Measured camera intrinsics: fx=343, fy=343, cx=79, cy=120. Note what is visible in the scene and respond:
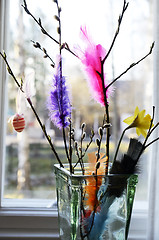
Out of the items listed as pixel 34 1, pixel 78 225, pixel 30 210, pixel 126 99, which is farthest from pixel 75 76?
pixel 78 225

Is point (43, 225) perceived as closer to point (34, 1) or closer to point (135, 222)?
point (135, 222)

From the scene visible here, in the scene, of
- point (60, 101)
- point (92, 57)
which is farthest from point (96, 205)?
point (92, 57)

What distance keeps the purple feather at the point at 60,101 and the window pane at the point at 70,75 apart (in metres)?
0.42

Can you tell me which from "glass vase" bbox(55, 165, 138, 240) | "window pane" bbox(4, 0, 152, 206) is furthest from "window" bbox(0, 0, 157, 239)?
"glass vase" bbox(55, 165, 138, 240)

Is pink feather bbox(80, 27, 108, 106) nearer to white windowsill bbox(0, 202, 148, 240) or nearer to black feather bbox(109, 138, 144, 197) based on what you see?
black feather bbox(109, 138, 144, 197)

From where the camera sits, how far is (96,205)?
0.87 m

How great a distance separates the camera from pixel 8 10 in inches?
51.3

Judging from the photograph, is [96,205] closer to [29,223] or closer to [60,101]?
[60,101]

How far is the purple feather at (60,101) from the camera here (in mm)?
875

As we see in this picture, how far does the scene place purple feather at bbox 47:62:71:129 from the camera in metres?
0.88

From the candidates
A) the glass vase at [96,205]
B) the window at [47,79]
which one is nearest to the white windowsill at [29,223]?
the window at [47,79]

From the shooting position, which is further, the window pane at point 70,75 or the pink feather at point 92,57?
the window pane at point 70,75

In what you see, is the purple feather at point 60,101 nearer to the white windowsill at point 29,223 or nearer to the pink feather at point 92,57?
the pink feather at point 92,57

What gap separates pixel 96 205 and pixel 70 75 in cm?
61
